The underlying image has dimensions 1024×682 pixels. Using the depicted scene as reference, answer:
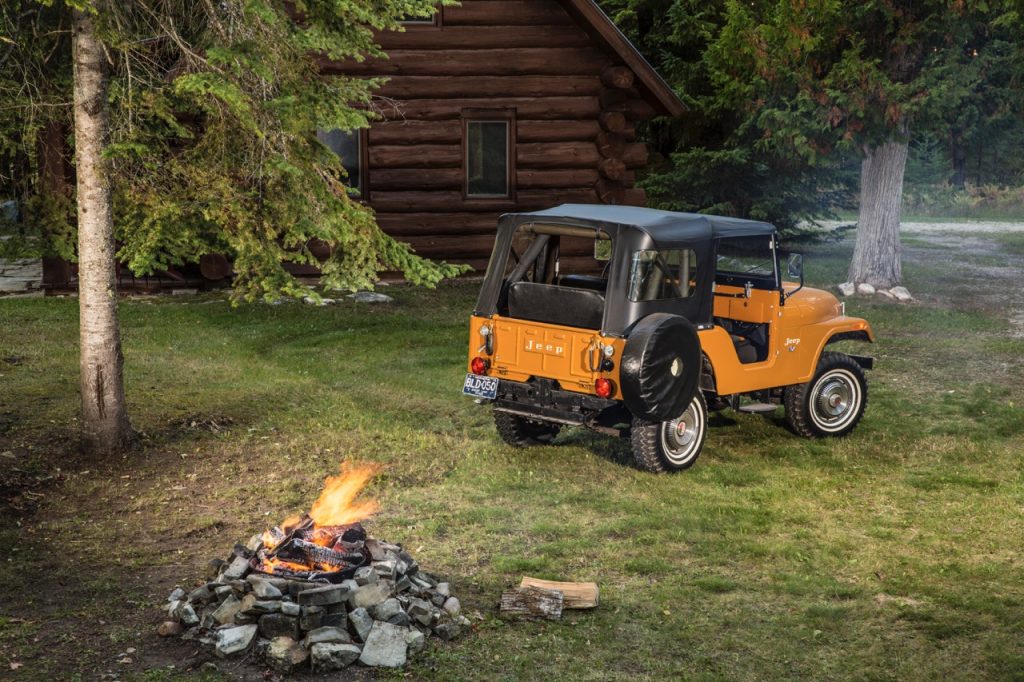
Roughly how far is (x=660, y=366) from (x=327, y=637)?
4.02 m

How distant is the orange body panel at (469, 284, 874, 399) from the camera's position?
1031 cm

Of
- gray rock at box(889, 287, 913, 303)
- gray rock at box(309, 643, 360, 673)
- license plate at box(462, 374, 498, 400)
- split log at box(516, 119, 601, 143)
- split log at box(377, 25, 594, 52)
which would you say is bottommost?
gray rock at box(309, 643, 360, 673)

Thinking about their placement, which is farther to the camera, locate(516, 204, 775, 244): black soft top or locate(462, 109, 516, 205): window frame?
locate(462, 109, 516, 205): window frame

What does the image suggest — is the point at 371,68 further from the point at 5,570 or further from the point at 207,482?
the point at 5,570

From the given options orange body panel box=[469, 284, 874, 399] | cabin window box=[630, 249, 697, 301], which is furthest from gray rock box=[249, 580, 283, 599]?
cabin window box=[630, 249, 697, 301]

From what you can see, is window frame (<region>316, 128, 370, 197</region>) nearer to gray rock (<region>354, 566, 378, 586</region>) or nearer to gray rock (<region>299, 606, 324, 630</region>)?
gray rock (<region>354, 566, 378, 586</region>)

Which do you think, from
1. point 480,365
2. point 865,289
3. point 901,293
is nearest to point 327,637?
point 480,365

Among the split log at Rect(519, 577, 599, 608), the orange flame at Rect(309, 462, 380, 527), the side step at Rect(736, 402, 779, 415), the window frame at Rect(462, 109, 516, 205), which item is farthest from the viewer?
the window frame at Rect(462, 109, 516, 205)

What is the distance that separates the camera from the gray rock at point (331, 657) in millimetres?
6867

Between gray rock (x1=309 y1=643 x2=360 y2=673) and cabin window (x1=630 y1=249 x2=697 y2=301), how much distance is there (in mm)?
4410

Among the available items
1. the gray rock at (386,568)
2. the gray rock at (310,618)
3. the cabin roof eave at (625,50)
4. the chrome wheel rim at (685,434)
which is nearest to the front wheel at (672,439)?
the chrome wheel rim at (685,434)

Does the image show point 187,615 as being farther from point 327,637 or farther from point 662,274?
point 662,274

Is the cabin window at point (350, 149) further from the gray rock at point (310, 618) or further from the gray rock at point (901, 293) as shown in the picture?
the gray rock at point (310, 618)

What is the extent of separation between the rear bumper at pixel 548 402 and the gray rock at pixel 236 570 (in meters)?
3.54
